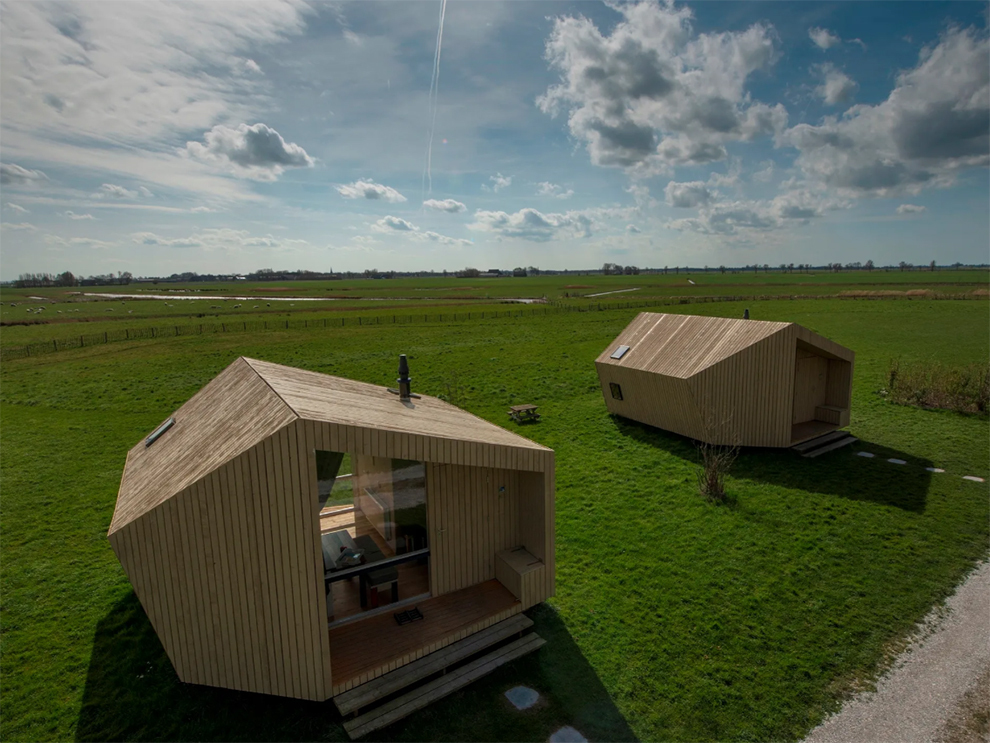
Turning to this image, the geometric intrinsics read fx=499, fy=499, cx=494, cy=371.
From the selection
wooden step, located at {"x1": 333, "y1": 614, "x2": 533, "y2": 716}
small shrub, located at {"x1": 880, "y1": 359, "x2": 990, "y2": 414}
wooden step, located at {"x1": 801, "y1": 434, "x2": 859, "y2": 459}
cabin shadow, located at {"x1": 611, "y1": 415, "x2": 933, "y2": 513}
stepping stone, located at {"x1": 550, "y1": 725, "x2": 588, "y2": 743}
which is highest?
small shrub, located at {"x1": 880, "y1": 359, "x2": 990, "y2": 414}

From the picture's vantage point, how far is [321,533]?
25.0 ft

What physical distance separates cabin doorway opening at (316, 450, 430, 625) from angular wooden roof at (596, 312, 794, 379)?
10614 millimetres

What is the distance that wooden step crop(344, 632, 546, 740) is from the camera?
6414 millimetres

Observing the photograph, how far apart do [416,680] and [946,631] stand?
8579 millimetres

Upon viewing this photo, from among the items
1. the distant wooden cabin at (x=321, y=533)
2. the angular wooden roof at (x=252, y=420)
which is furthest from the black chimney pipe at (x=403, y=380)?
the distant wooden cabin at (x=321, y=533)

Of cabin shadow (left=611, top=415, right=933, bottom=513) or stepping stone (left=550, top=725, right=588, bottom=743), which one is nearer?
stepping stone (left=550, top=725, right=588, bottom=743)

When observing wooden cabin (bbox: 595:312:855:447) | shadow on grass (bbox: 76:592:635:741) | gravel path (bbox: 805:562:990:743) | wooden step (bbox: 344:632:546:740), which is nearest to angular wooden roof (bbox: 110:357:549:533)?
shadow on grass (bbox: 76:592:635:741)

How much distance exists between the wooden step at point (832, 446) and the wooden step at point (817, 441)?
15 cm

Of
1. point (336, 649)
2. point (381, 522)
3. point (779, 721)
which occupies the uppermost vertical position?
point (381, 522)

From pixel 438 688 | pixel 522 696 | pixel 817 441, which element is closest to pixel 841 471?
pixel 817 441

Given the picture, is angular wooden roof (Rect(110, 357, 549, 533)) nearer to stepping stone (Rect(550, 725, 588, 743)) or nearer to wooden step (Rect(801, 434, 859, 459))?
stepping stone (Rect(550, 725, 588, 743))

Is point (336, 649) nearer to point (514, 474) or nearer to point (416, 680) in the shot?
point (416, 680)

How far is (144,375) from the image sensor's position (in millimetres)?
29062

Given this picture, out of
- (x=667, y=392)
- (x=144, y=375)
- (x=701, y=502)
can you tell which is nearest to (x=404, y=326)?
(x=144, y=375)
